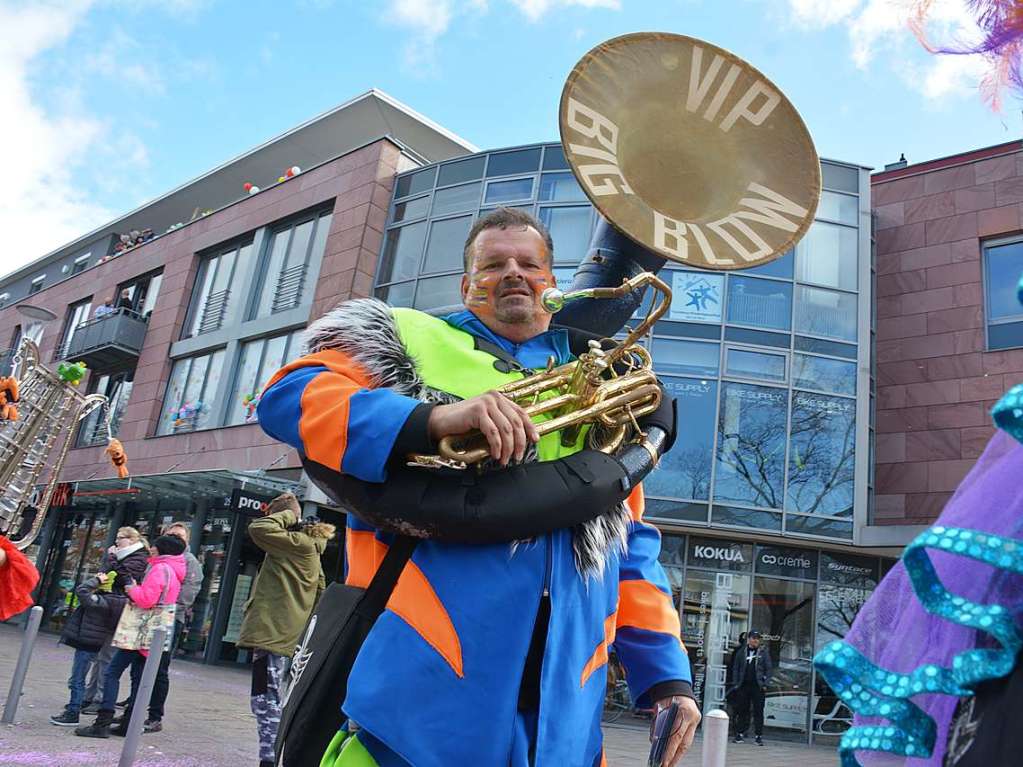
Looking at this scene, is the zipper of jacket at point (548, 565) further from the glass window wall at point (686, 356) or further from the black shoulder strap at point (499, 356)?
the glass window wall at point (686, 356)

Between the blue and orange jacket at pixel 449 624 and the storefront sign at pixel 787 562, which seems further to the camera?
the storefront sign at pixel 787 562

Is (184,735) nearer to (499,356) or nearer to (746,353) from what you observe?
(499,356)

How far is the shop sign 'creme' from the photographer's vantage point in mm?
2477

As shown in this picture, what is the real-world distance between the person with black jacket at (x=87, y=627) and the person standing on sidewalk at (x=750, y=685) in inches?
393

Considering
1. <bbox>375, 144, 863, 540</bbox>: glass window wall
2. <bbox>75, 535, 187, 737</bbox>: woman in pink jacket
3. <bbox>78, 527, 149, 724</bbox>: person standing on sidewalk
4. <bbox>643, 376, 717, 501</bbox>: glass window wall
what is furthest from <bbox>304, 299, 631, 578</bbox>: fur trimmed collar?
<bbox>643, 376, 717, 501</bbox>: glass window wall

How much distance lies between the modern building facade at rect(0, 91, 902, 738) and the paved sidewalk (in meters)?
2.65

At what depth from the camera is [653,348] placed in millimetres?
16344

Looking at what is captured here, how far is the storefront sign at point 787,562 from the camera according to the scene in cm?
1569

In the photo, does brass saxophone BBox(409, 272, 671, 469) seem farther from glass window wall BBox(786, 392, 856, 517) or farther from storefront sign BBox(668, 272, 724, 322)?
storefront sign BBox(668, 272, 724, 322)

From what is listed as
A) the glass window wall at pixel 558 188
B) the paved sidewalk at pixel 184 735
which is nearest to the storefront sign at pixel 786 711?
the paved sidewalk at pixel 184 735

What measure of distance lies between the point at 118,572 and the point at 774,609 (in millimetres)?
11837

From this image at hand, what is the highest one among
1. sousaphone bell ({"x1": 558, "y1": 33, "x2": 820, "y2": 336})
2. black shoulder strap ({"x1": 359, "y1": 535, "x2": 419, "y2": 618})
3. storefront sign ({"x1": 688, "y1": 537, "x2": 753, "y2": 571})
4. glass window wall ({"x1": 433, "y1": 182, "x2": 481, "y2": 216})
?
glass window wall ({"x1": 433, "y1": 182, "x2": 481, "y2": 216})

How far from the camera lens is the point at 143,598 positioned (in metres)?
6.81

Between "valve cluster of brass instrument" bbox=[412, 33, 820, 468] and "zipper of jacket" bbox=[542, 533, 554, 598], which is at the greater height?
"valve cluster of brass instrument" bbox=[412, 33, 820, 468]
